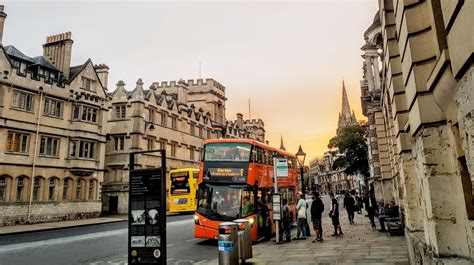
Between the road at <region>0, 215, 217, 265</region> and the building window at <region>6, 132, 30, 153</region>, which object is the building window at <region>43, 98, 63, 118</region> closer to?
the building window at <region>6, 132, 30, 153</region>

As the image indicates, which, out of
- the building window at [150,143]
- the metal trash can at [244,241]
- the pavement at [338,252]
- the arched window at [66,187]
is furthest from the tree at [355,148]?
the metal trash can at [244,241]

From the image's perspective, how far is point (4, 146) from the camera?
25906 millimetres

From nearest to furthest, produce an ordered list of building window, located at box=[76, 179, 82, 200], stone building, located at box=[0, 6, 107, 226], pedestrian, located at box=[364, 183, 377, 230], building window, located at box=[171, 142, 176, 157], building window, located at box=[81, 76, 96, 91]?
pedestrian, located at box=[364, 183, 377, 230]
stone building, located at box=[0, 6, 107, 226]
building window, located at box=[76, 179, 82, 200]
building window, located at box=[81, 76, 96, 91]
building window, located at box=[171, 142, 176, 157]

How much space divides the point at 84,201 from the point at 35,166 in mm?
5686

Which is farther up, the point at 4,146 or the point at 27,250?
Result: the point at 4,146

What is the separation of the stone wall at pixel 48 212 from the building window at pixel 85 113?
25.4 ft

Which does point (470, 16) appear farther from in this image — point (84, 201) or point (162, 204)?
point (84, 201)

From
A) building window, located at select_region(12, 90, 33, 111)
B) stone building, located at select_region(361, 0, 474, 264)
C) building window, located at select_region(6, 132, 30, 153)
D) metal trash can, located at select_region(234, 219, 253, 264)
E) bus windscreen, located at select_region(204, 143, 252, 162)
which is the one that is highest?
building window, located at select_region(12, 90, 33, 111)

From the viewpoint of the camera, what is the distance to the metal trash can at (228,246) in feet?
29.9

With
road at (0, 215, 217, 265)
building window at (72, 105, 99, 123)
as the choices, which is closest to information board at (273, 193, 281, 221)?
road at (0, 215, 217, 265)

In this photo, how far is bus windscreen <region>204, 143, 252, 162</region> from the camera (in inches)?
596

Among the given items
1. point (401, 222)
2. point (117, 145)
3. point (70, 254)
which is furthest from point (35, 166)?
point (401, 222)

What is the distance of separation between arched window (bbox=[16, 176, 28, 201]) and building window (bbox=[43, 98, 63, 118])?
5674 millimetres

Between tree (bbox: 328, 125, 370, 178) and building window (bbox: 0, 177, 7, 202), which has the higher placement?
tree (bbox: 328, 125, 370, 178)
